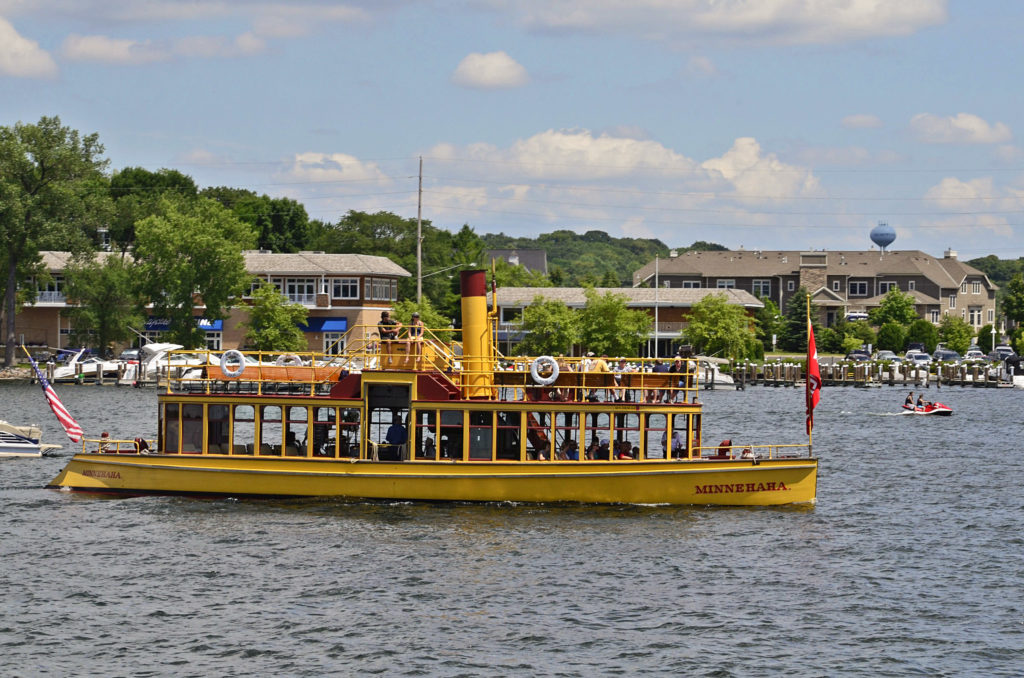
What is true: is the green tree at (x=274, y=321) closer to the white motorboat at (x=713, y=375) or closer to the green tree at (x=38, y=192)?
the green tree at (x=38, y=192)

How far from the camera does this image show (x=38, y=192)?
3765 inches

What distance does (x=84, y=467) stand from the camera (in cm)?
3638

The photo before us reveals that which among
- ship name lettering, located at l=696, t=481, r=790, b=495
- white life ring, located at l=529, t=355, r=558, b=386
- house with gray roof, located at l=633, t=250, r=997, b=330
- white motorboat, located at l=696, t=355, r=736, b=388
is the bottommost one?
ship name lettering, located at l=696, t=481, r=790, b=495

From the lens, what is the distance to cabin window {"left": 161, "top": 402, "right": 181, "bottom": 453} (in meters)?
35.4

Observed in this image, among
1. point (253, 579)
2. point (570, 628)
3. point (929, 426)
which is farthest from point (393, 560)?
point (929, 426)

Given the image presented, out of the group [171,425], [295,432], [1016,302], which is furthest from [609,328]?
[171,425]

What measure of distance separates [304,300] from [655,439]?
62182mm

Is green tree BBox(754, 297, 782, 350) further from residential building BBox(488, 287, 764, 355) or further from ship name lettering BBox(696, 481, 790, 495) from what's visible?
ship name lettering BBox(696, 481, 790, 495)

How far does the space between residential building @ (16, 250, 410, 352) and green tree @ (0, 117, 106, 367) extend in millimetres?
10866

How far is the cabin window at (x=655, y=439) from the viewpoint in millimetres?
34344

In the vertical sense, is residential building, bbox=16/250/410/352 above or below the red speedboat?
above

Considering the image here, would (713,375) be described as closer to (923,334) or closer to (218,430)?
(923,334)

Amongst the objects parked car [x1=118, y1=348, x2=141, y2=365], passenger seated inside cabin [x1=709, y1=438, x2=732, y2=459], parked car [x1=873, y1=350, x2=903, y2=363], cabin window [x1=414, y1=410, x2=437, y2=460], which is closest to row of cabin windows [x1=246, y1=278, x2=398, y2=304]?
parked car [x1=118, y1=348, x2=141, y2=365]

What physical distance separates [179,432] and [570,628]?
15.4 m
